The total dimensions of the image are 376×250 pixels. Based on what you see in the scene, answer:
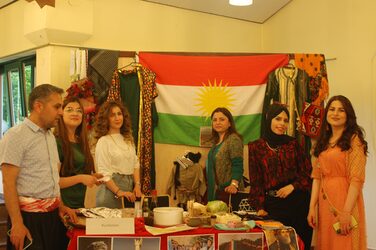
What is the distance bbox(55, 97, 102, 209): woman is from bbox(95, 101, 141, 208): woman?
0.19 metres

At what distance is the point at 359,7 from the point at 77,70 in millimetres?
2888

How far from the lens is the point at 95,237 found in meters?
2.21

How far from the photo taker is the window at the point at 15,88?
5.14 metres

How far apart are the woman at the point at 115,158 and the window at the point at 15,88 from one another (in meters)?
2.16

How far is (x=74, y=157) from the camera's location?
2.80 metres

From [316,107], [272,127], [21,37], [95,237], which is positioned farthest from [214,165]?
[21,37]

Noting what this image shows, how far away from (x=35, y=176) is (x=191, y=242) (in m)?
0.85

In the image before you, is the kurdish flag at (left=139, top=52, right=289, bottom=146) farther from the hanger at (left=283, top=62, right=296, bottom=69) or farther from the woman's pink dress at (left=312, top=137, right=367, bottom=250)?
the woman's pink dress at (left=312, top=137, right=367, bottom=250)

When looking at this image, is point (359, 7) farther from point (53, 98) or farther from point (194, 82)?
point (53, 98)

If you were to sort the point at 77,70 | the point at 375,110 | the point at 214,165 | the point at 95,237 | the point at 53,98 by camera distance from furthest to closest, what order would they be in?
the point at 375,110, the point at 77,70, the point at 214,165, the point at 53,98, the point at 95,237

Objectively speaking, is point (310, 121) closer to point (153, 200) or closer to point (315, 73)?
point (315, 73)

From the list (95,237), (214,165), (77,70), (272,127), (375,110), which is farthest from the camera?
(375,110)

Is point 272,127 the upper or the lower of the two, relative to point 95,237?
upper

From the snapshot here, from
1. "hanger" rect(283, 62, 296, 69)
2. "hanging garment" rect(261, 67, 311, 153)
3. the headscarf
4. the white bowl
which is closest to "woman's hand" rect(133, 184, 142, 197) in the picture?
the white bowl
